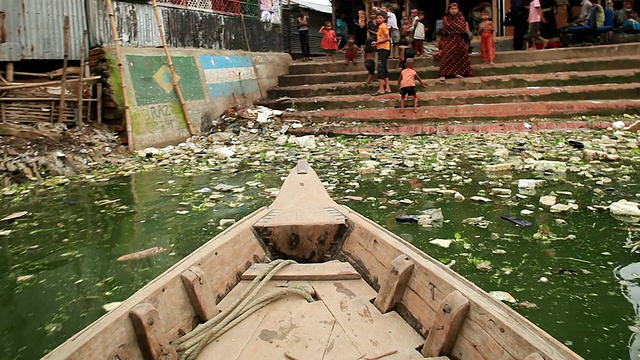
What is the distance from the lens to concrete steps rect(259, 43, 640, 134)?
334 inches

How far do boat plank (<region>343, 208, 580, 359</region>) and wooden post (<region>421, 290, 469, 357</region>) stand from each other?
0.03m

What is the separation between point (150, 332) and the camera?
5.31ft

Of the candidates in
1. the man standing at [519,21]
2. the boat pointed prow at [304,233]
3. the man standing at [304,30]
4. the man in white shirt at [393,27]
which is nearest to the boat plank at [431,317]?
the boat pointed prow at [304,233]

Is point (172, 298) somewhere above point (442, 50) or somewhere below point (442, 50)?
below

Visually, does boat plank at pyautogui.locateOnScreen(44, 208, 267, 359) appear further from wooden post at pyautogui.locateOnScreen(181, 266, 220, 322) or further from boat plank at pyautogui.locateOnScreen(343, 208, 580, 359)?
boat plank at pyautogui.locateOnScreen(343, 208, 580, 359)

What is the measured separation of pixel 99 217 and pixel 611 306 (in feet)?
13.9

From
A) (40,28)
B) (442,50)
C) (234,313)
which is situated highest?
(40,28)

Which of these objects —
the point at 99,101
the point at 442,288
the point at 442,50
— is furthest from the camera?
the point at 442,50

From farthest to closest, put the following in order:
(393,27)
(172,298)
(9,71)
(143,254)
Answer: (393,27) → (9,71) → (143,254) → (172,298)

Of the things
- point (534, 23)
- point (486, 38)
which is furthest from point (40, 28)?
point (534, 23)

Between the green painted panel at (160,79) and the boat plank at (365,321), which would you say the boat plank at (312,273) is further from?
the green painted panel at (160,79)

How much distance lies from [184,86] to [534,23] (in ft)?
24.2

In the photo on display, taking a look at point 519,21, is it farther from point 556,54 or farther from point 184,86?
point 184,86

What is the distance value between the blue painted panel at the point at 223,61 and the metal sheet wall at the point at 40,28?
246 centimetres
